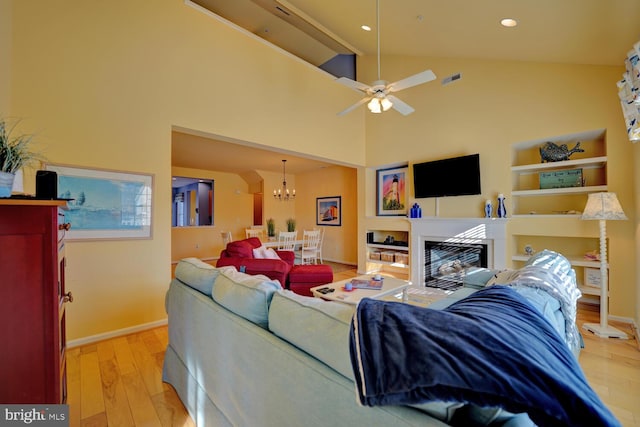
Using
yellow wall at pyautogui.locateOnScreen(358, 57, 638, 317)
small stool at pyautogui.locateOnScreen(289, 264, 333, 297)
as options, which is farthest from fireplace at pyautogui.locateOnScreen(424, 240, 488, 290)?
small stool at pyautogui.locateOnScreen(289, 264, 333, 297)

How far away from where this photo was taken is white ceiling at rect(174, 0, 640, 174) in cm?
261

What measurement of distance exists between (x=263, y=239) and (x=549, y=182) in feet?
21.2

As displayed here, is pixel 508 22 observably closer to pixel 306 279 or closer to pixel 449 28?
pixel 449 28

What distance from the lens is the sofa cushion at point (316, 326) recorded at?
0.88 meters

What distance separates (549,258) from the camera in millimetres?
2229

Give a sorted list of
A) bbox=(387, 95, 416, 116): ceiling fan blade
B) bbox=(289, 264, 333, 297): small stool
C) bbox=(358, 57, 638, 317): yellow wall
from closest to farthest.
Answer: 1. bbox=(387, 95, 416, 116): ceiling fan blade
2. bbox=(358, 57, 638, 317): yellow wall
3. bbox=(289, 264, 333, 297): small stool

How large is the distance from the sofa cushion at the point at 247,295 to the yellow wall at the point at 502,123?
403 cm

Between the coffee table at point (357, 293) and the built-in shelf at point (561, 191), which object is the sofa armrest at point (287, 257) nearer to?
the coffee table at point (357, 293)

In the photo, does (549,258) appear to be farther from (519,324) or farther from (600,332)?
(519,324)

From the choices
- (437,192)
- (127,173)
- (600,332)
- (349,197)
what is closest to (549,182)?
(437,192)

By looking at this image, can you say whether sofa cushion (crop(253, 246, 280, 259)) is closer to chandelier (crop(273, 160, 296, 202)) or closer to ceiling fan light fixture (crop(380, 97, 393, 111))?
ceiling fan light fixture (crop(380, 97, 393, 111))

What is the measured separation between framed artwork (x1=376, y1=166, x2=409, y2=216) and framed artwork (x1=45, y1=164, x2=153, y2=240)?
4.09m

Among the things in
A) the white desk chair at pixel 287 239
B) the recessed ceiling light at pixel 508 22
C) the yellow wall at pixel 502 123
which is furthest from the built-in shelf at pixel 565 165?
the white desk chair at pixel 287 239

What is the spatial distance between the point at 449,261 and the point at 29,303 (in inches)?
194
